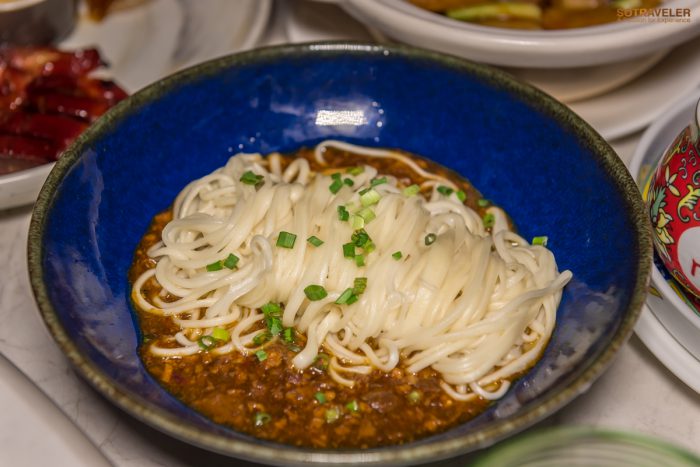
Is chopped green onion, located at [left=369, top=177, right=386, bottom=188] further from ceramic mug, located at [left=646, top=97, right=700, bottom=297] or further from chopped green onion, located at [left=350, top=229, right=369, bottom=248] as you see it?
ceramic mug, located at [left=646, top=97, right=700, bottom=297]

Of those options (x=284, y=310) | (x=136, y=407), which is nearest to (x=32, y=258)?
(x=136, y=407)

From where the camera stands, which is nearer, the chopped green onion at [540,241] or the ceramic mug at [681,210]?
the ceramic mug at [681,210]

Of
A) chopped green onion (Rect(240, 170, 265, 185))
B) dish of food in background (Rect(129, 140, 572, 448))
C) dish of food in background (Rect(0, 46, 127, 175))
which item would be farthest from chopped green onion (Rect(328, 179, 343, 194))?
dish of food in background (Rect(0, 46, 127, 175))

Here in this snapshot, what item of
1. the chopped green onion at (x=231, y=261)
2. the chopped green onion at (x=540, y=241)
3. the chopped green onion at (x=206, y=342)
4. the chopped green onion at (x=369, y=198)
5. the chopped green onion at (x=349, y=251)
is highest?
the chopped green onion at (x=369, y=198)

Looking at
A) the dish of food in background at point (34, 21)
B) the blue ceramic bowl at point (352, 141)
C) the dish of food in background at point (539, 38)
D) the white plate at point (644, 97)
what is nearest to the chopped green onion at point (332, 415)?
the blue ceramic bowl at point (352, 141)

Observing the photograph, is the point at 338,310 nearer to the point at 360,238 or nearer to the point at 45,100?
the point at 360,238

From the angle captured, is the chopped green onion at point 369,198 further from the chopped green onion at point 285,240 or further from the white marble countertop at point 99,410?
the white marble countertop at point 99,410
